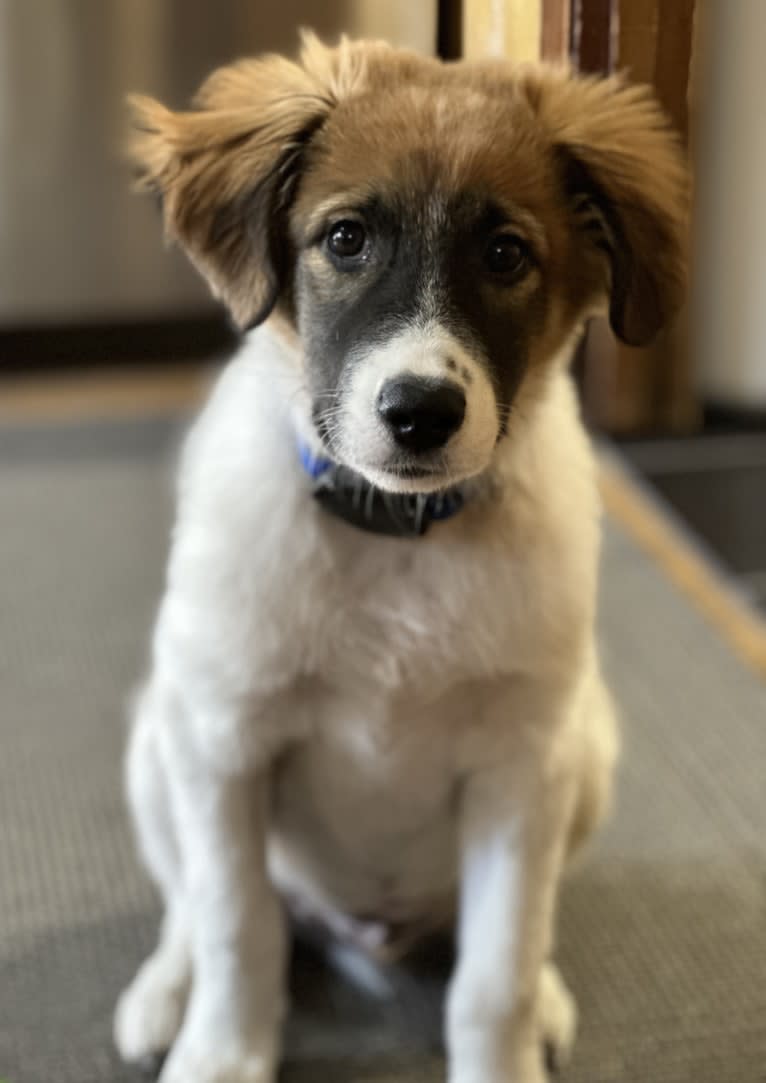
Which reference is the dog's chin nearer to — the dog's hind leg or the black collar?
the black collar

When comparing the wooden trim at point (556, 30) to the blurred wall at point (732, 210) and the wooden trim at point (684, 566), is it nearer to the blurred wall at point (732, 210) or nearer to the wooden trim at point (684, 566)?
the wooden trim at point (684, 566)

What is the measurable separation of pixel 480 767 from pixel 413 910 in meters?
0.29

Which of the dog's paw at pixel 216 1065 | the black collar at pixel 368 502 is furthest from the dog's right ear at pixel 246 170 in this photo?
the dog's paw at pixel 216 1065

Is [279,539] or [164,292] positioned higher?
[279,539]

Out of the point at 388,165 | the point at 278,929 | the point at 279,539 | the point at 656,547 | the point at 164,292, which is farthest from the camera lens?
the point at 164,292

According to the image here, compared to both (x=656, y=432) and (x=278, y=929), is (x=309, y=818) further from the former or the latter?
(x=656, y=432)

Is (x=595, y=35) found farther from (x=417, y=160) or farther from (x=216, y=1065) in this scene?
(x=216, y=1065)

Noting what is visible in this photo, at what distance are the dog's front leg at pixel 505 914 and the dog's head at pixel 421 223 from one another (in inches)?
14.7

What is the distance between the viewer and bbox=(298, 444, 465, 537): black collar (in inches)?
50.9

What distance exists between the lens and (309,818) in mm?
1451

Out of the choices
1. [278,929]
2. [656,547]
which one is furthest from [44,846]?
[656,547]

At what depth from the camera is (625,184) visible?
1229 millimetres

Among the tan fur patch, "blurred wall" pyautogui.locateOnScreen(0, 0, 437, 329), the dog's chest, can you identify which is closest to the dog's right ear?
the tan fur patch

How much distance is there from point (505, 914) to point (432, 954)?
327 millimetres
